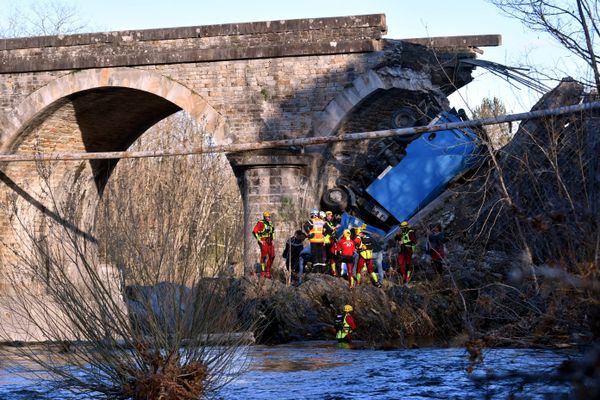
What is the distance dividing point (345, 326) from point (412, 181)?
19.3 feet

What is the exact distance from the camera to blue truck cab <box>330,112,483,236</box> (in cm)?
1792

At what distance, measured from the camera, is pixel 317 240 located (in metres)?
16.4

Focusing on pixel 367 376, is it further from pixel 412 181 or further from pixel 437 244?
pixel 412 181

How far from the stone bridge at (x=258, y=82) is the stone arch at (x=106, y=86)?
0.02 m

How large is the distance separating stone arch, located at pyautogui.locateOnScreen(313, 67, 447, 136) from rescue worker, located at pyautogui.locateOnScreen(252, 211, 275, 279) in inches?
100

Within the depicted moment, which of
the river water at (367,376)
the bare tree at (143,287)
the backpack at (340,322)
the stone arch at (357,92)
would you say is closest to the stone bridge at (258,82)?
the stone arch at (357,92)

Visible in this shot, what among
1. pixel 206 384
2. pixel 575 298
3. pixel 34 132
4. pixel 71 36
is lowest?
pixel 206 384

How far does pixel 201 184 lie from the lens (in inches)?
316

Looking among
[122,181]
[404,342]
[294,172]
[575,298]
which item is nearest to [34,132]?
[294,172]

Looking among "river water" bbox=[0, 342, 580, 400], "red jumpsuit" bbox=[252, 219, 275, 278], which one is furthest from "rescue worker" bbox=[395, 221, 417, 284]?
"river water" bbox=[0, 342, 580, 400]

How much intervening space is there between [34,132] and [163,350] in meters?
13.6

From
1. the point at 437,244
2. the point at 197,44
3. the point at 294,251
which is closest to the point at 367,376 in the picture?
the point at 437,244

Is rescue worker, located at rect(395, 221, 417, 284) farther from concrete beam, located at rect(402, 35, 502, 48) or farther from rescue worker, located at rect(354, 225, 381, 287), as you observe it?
concrete beam, located at rect(402, 35, 502, 48)

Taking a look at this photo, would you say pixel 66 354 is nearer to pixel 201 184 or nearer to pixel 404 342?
pixel 201 184
